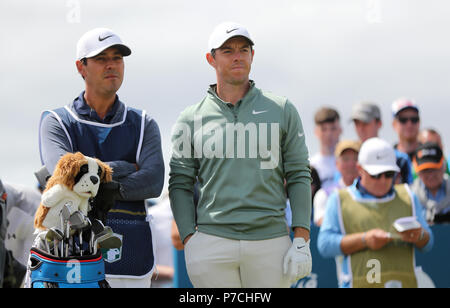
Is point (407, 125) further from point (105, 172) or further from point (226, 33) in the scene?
point (105, 172)

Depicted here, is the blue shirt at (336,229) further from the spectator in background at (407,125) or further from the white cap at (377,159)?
the spectator in background at (407,125)

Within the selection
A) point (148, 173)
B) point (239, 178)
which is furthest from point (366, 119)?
point (148, 173)

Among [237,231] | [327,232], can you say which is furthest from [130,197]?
[327,232]

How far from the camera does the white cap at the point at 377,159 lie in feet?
23.1

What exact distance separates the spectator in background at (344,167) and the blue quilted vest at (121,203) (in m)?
3.59

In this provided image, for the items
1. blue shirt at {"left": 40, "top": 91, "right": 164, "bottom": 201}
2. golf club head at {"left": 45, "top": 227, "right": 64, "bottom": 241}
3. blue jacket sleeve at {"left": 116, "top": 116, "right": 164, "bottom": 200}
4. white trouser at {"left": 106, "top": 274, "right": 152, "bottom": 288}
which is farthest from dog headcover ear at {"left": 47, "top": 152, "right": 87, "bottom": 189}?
white trouser at {"left": 106, "top": 274, "right": 152, "bottom": 288}

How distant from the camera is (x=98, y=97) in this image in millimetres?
4910

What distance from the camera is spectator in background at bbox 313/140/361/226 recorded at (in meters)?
8.20

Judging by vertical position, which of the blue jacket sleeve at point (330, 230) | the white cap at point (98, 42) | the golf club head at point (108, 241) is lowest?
the golf club head at point (108, 241)

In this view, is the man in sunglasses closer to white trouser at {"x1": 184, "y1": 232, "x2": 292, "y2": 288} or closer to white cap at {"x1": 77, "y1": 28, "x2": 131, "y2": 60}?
white trouser at {"x1": 184, "y1": 232, "x2": 292, "y2": 288}

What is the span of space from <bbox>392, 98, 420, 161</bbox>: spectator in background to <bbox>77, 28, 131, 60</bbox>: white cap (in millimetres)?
4712

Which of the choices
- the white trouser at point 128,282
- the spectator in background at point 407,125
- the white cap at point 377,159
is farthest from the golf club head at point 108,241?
the spectator in background at point 407,125

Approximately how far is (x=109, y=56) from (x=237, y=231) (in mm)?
1338

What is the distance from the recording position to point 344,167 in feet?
27.0
